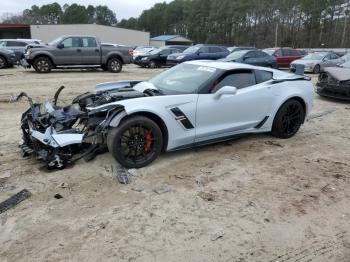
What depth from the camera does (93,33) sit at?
172ft

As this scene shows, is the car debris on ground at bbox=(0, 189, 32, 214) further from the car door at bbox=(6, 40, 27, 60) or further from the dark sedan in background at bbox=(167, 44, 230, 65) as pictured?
the car door at bbox=(6, 40, 27, 60)

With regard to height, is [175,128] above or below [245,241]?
above

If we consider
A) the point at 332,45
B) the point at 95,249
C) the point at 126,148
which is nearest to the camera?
the point at 95,249

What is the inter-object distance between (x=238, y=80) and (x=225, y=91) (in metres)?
0.67

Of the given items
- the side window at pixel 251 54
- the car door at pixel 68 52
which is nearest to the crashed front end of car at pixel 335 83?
the side window at pixel 251 54

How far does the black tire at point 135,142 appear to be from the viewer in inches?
182

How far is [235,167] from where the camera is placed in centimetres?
509

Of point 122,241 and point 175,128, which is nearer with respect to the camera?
point 122,241

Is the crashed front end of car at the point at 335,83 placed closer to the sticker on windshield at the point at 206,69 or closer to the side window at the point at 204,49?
the sticker on windshield at the point at 206,69

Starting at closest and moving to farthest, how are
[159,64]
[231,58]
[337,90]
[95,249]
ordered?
1. [95,249]
2. [337,90]
3. [231,58]
4. [159,64]

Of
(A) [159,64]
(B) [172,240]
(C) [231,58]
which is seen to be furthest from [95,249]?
(A) [159,64]

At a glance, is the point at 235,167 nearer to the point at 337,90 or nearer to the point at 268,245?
the point at 268,245

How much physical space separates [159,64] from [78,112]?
715 inches

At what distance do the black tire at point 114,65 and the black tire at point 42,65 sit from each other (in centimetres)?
281
